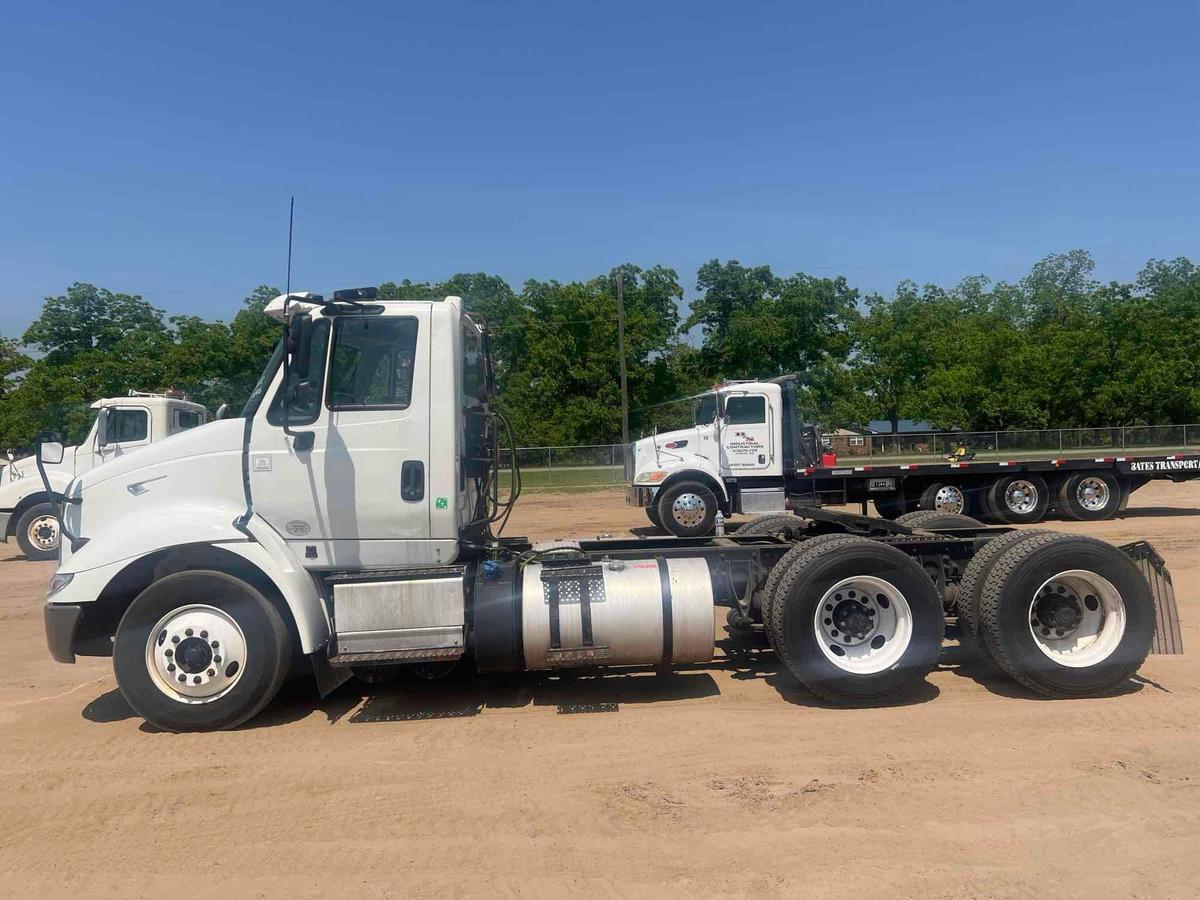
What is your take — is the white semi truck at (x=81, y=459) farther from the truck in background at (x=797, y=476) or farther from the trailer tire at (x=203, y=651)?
the trailer tire at (x=203, y=651)

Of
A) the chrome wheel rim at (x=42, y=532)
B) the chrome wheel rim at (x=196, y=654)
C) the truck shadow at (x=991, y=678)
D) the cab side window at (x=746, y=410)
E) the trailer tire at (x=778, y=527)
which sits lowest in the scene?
the truck shadow at (x=991, y=678)

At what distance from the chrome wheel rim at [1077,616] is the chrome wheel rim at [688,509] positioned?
9326mm

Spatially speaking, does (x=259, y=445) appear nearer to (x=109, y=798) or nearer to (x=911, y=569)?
(x=109, y=798)

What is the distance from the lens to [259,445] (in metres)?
5.57

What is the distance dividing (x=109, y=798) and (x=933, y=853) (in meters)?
4.20

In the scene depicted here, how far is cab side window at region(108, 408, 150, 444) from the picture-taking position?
1413 cm

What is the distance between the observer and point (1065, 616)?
5738 millimetres

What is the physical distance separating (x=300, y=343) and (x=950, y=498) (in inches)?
553

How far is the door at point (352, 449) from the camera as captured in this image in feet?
18.3

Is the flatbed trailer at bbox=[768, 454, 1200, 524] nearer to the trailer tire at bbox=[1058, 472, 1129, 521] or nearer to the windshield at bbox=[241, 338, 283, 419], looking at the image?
the trailer tire at bbox=[1058, 472, 1129, 521]

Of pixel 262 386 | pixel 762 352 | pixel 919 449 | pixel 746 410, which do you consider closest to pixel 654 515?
pixel 746 410

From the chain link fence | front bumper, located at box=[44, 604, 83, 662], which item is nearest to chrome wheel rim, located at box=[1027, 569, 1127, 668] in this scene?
front bumper, located at box=[44, 604, 83, 662]

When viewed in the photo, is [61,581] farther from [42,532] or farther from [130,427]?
[42,532]

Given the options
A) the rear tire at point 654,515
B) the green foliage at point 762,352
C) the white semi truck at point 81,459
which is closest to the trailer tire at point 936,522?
the rear tire at point 654,515
